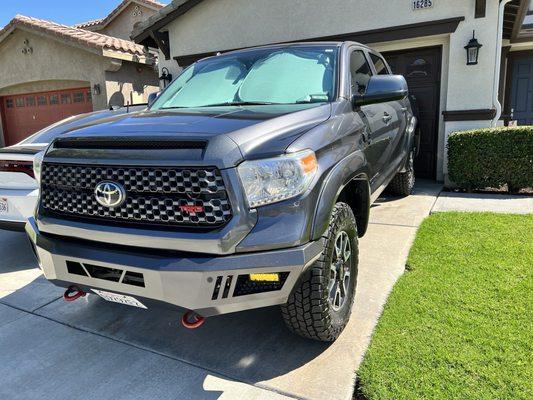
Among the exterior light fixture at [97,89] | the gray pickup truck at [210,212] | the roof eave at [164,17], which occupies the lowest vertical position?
the gray pickup truck at [210,212]

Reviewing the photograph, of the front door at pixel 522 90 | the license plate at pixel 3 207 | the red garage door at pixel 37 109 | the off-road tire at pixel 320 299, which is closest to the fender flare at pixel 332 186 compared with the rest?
the off-road tire at pixel 320 299

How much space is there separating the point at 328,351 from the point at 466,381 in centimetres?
82

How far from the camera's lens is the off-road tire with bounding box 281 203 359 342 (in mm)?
2465

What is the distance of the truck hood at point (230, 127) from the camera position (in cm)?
227

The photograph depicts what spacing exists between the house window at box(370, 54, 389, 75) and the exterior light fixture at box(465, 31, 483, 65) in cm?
268

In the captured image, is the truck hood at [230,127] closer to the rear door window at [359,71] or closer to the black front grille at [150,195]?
the black front grille at [150,195]

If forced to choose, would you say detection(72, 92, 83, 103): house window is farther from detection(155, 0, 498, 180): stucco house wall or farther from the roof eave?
detection(155, 0, 498, 180): stucco house wall

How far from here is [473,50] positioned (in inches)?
283

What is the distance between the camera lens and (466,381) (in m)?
2.42

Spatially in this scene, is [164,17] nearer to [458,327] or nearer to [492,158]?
[492,158]

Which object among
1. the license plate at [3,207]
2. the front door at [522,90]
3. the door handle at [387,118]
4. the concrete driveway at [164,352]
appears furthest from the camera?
the front door at [522,90]

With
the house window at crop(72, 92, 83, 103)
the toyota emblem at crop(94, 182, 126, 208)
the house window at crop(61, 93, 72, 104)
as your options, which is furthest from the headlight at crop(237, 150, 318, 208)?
the house window at crop(61, 93, 72, 104)

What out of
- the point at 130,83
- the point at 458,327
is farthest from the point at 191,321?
the point at 130,83

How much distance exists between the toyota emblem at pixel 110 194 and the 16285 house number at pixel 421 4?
276 inches
